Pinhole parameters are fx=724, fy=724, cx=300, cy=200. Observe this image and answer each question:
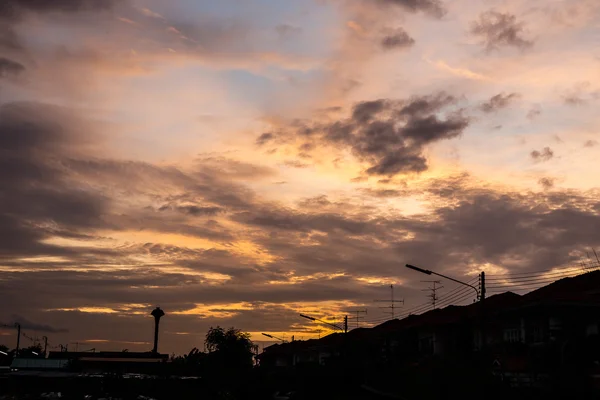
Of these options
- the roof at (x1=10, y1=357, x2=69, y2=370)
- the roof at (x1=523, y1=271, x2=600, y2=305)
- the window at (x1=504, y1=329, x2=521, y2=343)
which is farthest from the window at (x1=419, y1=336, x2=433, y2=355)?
the roof at (x1=10, y1=357, x2=69, y2=370)

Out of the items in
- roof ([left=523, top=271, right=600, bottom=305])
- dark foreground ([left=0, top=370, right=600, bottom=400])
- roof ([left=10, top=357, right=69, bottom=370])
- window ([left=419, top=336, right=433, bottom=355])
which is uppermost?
roof ([left=523, top=271, right=600, bottom=305])

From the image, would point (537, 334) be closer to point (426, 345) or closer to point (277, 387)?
point (426, 345)

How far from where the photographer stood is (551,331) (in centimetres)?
4494

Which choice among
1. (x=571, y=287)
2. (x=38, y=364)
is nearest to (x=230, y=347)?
(x=38, y=364)

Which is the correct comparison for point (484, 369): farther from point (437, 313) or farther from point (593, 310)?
point (437, 313)

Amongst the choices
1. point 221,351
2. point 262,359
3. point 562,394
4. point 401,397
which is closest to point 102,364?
point 221,351

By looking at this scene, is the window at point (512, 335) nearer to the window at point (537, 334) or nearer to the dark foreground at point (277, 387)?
the window at point (537, 334)

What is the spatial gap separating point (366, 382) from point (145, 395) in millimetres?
A: 18051

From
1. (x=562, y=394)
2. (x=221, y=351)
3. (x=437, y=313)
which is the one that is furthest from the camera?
(x=221, y=351)

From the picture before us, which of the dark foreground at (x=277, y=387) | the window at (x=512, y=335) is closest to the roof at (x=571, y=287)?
the window at (x=512, y=335)

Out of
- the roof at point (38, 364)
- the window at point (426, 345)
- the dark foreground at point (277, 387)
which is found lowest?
the dark foreground at point (277, 387)

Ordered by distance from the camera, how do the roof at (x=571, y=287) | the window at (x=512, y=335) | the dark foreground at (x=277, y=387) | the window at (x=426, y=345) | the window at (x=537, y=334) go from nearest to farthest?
the dark foreground at (x=277, y=387), the window at (x=537, y=334), the window at (x=512, y=335), the roof at (x=571, y=287), the window at (x=426, y=345)

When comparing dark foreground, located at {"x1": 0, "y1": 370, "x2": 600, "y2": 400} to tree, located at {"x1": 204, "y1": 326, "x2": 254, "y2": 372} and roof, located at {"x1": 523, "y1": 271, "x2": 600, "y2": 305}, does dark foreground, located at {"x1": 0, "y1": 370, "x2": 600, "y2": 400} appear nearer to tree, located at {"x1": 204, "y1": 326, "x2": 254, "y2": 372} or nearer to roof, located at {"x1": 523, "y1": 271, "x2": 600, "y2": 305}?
roof, located at {"x1": 523, "y1": 271, "x2": 600, "y2": 305}

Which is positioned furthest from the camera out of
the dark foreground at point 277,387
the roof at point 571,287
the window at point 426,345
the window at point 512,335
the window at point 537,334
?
the window at point 426,345
